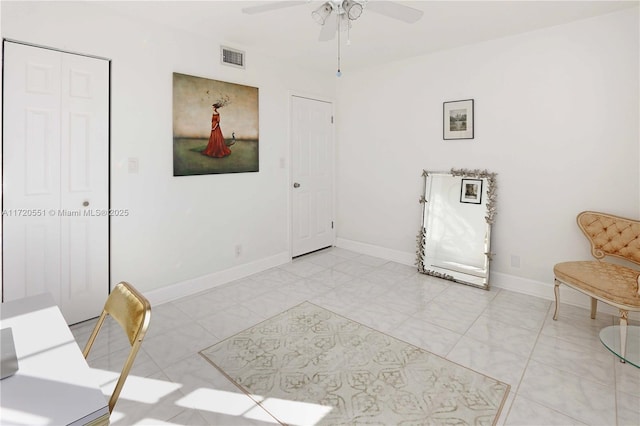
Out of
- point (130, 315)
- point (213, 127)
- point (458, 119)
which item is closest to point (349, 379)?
point (130, 315)

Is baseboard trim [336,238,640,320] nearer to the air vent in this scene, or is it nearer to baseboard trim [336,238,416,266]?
baseboard trim [336,238,416,266]

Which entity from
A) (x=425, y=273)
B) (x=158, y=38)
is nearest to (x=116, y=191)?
(x=158, y=38)

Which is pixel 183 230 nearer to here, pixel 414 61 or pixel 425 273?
pixel 425 273

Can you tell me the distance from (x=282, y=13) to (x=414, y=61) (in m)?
1.97

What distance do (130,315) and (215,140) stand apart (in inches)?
99.9

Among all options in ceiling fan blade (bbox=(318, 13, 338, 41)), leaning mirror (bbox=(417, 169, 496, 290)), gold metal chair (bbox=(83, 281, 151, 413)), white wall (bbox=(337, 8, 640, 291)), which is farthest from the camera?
leaning mirror (bbox=(417, 169, 496, 290))

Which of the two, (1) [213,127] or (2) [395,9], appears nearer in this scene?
(2) [395,9]

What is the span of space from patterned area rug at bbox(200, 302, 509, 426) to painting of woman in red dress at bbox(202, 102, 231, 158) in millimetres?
1850

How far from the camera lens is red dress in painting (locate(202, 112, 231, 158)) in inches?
139

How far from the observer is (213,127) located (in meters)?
3.54

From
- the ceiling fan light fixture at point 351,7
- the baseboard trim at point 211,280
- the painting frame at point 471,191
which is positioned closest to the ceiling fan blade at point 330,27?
the ceiling fan light fixture at point 351,7

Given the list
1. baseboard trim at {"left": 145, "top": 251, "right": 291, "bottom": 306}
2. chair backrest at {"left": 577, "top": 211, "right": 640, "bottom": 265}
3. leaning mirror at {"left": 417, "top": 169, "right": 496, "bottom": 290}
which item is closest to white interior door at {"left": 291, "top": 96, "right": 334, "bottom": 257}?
baseboard trim at {"left": 145, "top": 251, "right": 291, "bottom": 306}

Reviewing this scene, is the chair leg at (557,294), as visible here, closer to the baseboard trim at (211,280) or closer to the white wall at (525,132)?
the white wall at (525,132)

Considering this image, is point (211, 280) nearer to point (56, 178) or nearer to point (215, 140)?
point (215, 140)
